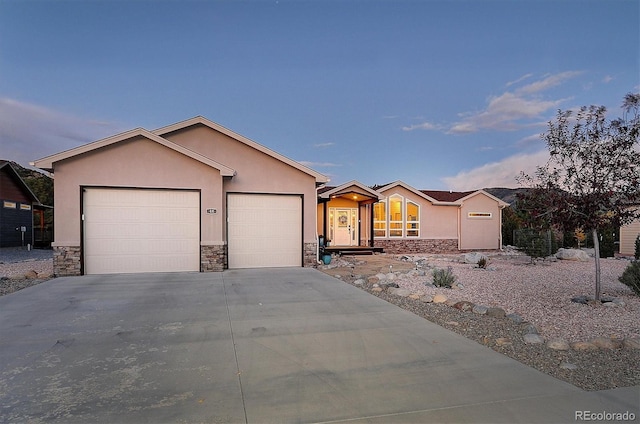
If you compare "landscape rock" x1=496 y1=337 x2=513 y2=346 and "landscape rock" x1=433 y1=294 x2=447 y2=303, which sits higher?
"landscape rock" x1=496 y1=337 x2=513 y2=346

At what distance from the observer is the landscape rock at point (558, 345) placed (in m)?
4.65

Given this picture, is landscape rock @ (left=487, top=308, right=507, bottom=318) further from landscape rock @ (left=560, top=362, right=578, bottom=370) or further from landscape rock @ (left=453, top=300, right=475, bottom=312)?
landscape rock @ (left=560, top=362, right=578, bottom=370)

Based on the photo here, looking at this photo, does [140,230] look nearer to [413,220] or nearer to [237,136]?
[237,136]

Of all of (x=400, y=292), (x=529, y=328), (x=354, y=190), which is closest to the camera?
(x=529, y=328)

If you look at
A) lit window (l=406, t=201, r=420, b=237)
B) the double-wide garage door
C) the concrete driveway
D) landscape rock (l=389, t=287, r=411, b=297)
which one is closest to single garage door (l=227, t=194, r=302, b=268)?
the double-wide garage door

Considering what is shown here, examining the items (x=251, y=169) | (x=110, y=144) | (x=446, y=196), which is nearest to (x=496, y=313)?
(x=251, y=169)

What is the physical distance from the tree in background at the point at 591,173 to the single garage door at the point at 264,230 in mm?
7572

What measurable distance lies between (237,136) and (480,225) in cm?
1588

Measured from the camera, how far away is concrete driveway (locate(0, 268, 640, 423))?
311 centimetres

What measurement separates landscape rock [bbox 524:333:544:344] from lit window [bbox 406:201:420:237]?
1584 centimetres

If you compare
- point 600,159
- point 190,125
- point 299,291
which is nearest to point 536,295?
point 600,159

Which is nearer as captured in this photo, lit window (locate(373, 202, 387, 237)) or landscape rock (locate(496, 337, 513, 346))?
landscape rock (locate(496, 337, 513, 346))

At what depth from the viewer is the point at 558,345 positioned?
4676 millimetres

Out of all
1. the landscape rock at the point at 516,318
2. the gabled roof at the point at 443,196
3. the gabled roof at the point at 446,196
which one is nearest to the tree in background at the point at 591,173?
the landscape rock at the point at 516,318
